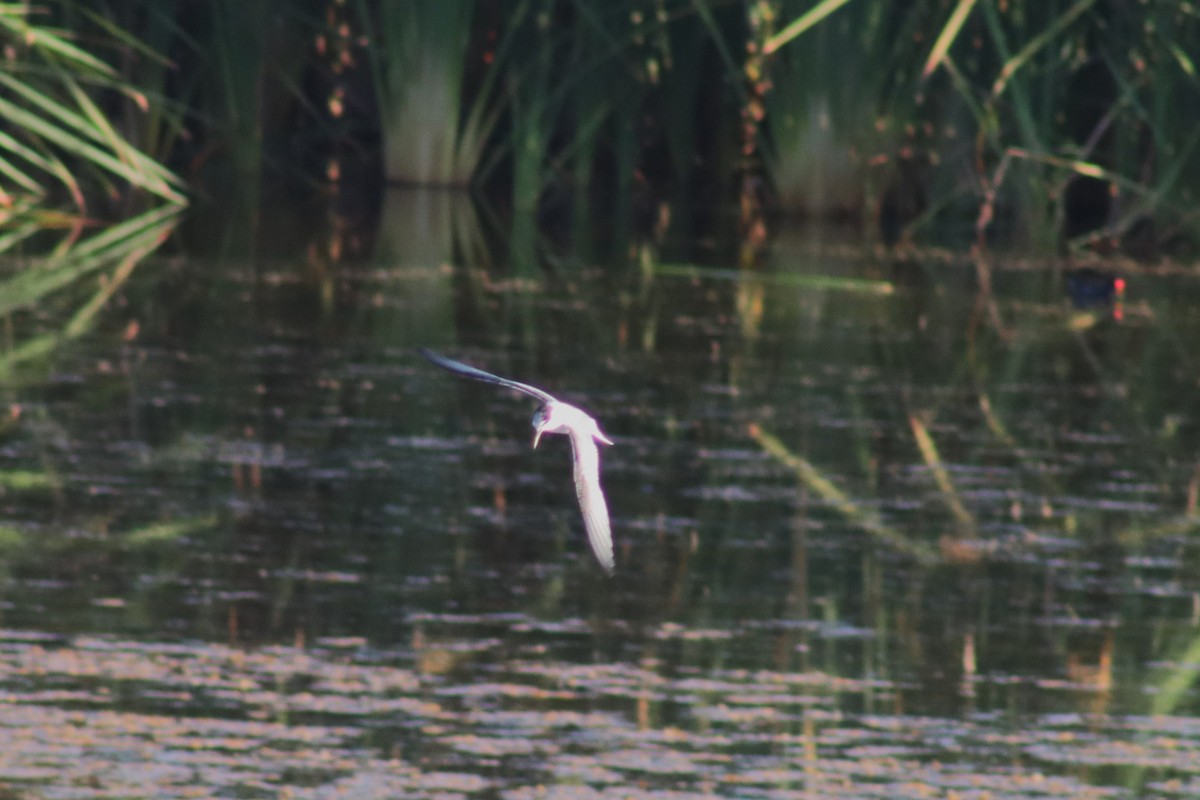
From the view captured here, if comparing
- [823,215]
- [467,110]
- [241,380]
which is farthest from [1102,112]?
[241,380]

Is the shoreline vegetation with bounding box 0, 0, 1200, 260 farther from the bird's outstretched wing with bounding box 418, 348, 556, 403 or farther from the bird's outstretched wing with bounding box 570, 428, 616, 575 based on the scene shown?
the bird's outstretched wing with bounding box 570, 428, 616, 575

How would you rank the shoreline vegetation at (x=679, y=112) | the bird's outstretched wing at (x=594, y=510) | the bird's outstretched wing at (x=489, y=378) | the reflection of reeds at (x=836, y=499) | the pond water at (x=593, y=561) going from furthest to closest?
1. the shoreline vegetation at (x=679, y=112)
2. the reflection of reeds at (x=836, y=499)
3. the pond water at (x=593, y=561)
4. the bird's outstretched wing at (x=489, y=378)
5. the bird's outstretched wing at (x=594, y=510)

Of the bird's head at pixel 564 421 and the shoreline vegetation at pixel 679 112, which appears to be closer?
the bird's head at pixel 564 421

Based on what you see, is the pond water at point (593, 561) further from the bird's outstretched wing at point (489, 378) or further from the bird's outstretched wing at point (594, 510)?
the bird's outstretched wing at point (594, 510)

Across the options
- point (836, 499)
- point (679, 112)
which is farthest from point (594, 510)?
point (679, 112)

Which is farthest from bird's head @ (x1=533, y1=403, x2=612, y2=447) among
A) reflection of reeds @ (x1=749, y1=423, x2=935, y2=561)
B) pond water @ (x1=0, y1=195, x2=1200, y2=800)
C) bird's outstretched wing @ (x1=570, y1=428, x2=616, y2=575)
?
reflection of reeds @ (x1=749, y1=423, x2=935, y2=561)

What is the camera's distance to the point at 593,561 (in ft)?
20.7

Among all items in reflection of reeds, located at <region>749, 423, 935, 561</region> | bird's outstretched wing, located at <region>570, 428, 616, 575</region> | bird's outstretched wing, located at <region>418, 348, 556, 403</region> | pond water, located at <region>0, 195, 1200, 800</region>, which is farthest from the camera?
reflection of reeds, located at <region>749, 423, 935, 561</region>

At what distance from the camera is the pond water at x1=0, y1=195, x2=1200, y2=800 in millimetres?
4703

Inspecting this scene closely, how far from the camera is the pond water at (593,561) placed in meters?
4.70

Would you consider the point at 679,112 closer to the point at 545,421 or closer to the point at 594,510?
the point at 545,421

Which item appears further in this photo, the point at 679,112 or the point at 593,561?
the point at 679,112

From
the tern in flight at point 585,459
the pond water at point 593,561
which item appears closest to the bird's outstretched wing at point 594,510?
the tern in flight at point 585,459

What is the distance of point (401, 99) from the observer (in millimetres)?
15297
